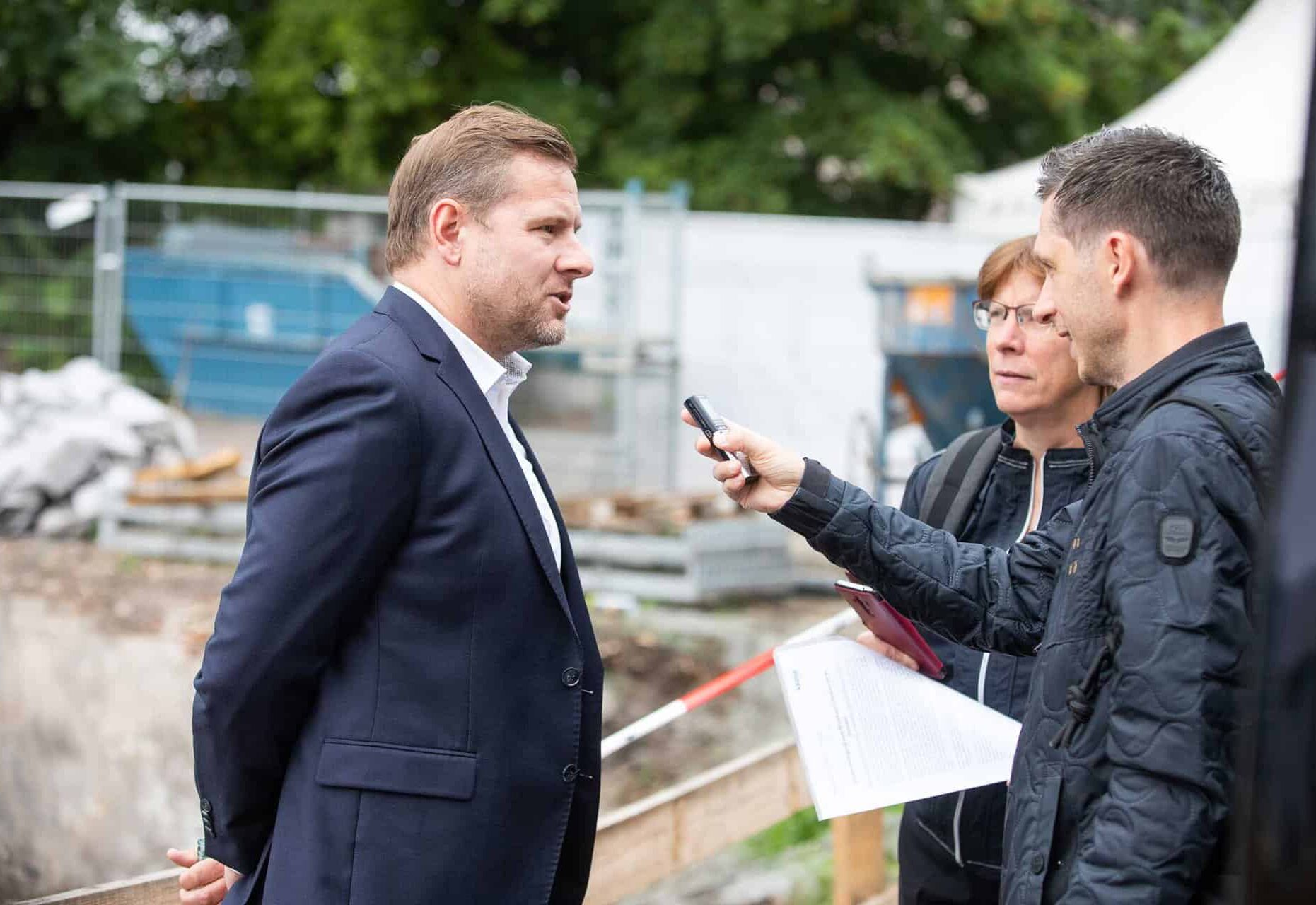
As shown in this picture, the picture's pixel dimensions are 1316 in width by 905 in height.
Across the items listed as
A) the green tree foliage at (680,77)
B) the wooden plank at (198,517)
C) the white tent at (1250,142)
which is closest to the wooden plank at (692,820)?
the white tent at (1250,142)

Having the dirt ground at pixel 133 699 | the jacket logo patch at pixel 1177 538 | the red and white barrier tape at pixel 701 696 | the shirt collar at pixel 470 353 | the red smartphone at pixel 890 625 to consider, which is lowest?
the dirt ground at pixel 133 699

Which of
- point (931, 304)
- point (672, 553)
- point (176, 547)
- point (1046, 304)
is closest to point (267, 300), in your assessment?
point (176, 547)

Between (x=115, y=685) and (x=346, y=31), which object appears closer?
(x=115, y=685)

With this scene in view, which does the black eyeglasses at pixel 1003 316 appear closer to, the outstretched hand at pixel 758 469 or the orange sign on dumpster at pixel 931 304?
the outstretched hand at pixel 758 469

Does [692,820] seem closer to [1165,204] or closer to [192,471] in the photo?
[1165,204]

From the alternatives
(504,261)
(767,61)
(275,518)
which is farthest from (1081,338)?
(767,61)

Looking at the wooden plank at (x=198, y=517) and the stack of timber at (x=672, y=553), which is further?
the wooden plank at (x=198, y=517)

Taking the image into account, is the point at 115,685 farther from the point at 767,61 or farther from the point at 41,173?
the point at 41,173

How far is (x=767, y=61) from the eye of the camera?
55.5 feet

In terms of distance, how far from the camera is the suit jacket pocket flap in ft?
6.49

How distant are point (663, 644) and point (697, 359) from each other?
14.5 ft

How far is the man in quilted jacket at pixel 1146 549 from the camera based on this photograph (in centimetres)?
161

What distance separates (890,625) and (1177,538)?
92 cm

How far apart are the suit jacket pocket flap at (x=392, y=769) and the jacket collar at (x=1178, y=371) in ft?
3.43
